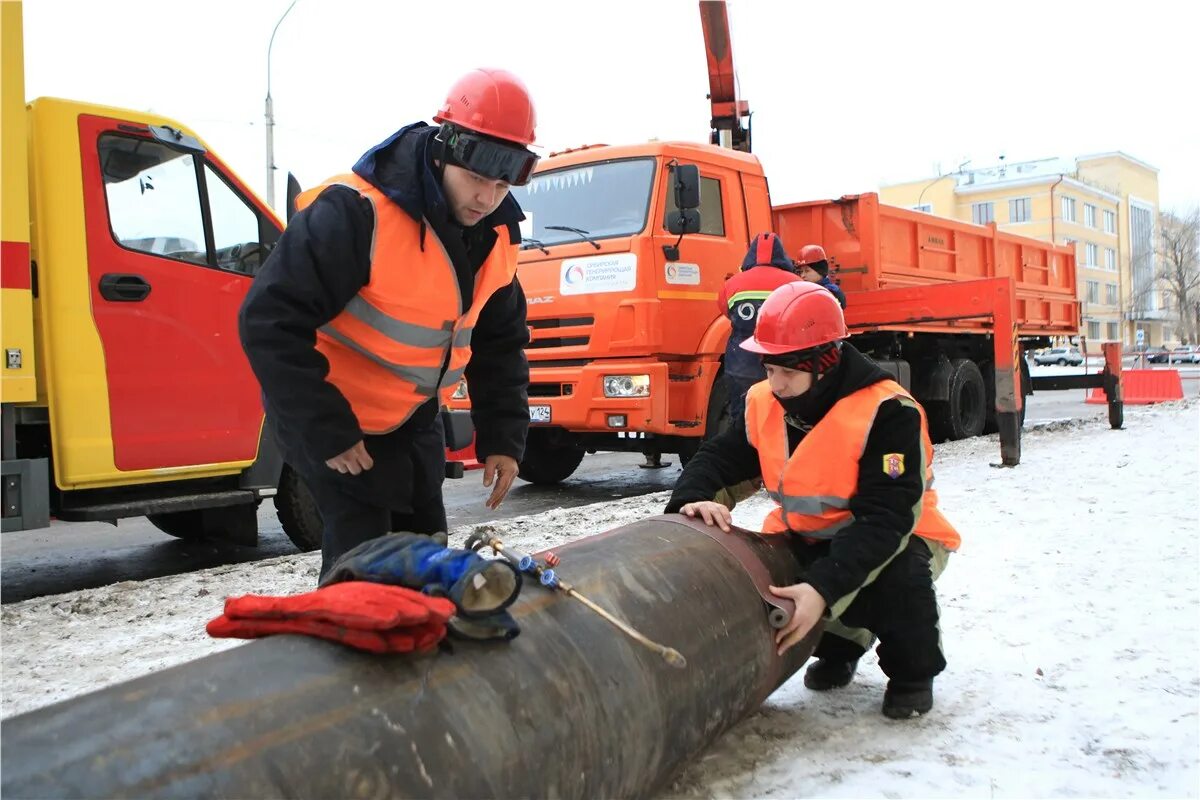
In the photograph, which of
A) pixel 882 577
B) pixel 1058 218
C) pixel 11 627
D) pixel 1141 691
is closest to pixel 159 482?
pixel 11 627

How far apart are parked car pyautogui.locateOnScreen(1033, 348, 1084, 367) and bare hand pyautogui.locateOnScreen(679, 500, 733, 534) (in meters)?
48.3

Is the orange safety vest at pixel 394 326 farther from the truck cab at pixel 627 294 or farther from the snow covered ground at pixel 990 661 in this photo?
the truck cab at pixel 627 294

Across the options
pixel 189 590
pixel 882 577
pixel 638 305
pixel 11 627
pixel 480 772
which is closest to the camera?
pixel 480 772

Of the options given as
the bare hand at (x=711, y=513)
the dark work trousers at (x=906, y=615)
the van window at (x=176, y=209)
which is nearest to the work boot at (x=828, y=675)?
the dark work trousers at (x=906, y=615)

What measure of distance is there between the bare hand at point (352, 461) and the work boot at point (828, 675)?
1666mm

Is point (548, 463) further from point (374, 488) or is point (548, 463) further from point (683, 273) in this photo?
point (374, 488)

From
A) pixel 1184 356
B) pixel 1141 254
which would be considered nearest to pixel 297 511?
pixel 1184 356

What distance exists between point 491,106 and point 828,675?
204 cm

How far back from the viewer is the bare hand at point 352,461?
7.48ft

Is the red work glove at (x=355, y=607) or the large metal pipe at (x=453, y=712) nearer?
the large metal pipe at (x=453, y=712)

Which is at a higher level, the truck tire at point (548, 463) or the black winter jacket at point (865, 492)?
the black winter jacket at point (865, 492)

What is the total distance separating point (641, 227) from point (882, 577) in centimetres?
461

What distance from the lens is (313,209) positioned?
2.32 metres

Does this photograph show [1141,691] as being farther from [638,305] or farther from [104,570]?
[104,570]
